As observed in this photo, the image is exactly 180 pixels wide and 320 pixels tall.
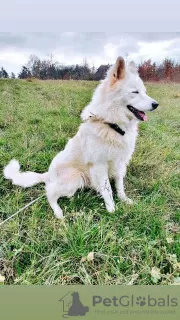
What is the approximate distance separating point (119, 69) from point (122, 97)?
15cm

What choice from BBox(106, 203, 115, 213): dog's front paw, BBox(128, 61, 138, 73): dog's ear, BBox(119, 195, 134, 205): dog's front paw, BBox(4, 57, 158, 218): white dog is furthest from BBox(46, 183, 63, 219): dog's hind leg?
BBox(128, 61, 138, 73): dog's ear

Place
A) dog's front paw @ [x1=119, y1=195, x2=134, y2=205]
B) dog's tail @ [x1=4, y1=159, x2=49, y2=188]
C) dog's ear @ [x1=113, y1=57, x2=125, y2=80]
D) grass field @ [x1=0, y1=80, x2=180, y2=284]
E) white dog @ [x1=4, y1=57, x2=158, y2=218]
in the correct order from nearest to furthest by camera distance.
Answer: grass field @ [x1=0, y1=80, x2=180, y2=284]
dog's ear @ [x1=113, y1=57, x2=125, y2=80]
white dog @ [x1=4, y1=57, x2=158, y2=218]
dog's front paw @ [x1=119, y1=195, x2=134, y2=205]
dog's tail @ [x1=4, y1=159, x2=49, y2=188]

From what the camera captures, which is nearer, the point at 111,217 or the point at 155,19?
the point at 155,19

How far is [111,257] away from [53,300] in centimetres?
30

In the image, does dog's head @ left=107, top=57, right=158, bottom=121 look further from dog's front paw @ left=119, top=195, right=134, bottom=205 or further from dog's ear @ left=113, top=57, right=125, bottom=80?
dog's front paw @ left=119, top=195, right=134, bottom=205

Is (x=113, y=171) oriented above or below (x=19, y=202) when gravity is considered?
above

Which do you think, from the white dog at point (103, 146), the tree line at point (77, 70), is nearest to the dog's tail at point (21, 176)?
the white dog at point (103, 146)

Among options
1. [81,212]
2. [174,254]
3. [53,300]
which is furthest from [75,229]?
[174,254]

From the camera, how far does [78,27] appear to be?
1.33 m

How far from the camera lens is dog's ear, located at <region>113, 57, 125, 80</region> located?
1.43 m

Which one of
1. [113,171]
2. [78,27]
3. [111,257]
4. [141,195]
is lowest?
[111,257]

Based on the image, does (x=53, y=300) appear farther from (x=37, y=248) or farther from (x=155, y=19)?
(x=155, y=19)

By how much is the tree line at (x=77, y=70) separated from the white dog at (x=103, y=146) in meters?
0.12

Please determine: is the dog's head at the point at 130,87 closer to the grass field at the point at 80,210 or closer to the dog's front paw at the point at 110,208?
the grass field at the point at 80,210
